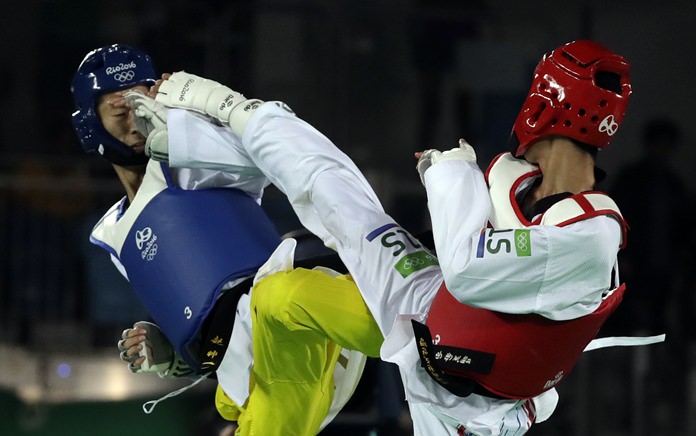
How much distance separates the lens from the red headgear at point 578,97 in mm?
2807

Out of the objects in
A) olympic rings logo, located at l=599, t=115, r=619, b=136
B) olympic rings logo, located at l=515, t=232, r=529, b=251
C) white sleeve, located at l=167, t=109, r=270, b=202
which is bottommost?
white sleeve, located at l=167, t=109, r=270, b=202

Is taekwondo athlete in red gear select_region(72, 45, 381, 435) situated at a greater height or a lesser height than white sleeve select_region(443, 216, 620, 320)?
lesser

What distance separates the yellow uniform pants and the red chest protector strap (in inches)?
9.0

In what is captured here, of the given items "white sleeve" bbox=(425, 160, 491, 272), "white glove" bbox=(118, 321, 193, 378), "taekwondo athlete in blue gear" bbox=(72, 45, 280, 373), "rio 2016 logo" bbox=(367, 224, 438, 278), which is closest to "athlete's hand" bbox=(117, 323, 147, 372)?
"white glove" bbox=(118, 321, 193, 378)

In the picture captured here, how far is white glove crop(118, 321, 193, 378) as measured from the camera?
11.4ft

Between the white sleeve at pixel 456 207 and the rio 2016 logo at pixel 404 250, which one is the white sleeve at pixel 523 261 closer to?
the white sleeve at pixel 456 207

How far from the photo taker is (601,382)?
5648 mm

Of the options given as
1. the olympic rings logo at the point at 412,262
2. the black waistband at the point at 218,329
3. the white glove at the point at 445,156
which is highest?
the white glove at the point at 445,156

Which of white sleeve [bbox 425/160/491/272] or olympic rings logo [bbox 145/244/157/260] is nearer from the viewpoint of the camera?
white sleeve [bbox 425/160/491/272]

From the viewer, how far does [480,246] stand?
2.69 m

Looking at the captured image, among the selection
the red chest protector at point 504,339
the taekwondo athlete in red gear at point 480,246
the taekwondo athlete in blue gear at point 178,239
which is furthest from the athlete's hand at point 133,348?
the red chest protector at point 504,339

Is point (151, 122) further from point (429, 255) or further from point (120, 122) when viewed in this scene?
point (429, 255)

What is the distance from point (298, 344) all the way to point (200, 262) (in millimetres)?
373

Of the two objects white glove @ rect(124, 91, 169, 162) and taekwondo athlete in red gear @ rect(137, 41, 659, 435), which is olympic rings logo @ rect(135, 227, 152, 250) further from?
taekwondo athlete in red gear @ rect(137, 41, 659, 435)
